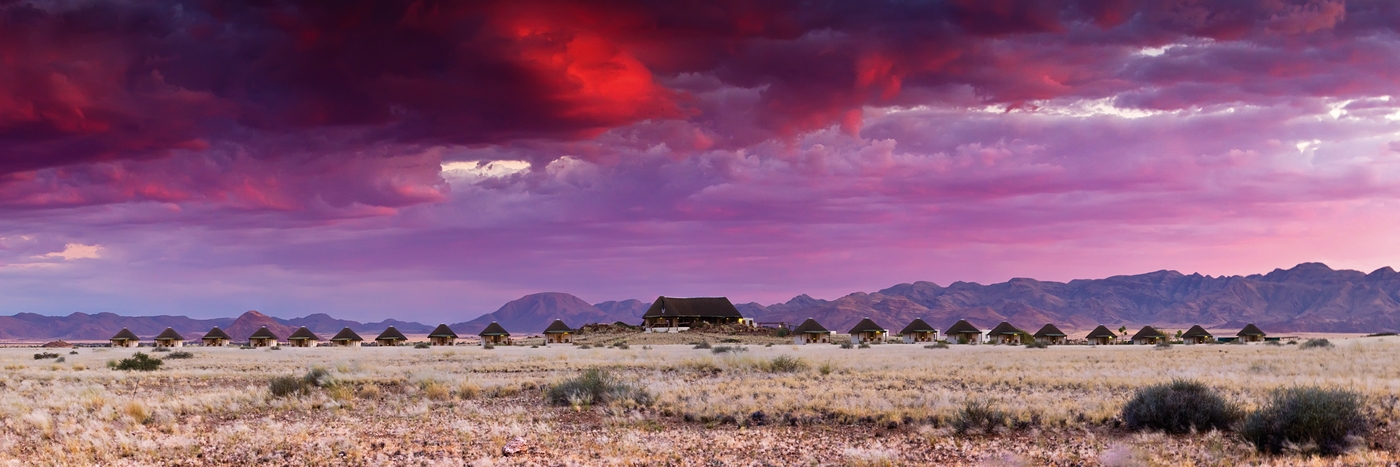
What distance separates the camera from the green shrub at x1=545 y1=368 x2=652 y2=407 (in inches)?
935

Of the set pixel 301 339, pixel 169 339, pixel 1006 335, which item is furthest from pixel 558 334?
pixel 169 339

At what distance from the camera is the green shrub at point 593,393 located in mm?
23750

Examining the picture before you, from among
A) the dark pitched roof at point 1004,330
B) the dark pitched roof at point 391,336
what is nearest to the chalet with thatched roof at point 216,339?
the dark pitched roof at point 391,336

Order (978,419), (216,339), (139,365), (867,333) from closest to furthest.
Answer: (978,419), (139,365), (867,333), (216,339)

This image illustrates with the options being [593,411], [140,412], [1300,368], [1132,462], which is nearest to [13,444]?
[140,412]

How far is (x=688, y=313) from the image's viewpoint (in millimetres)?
101625

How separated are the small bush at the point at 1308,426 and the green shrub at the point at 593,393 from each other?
42.7 ft

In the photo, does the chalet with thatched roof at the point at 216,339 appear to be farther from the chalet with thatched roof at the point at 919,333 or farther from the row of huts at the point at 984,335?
the chalet with thatched roof at the point at 919,333

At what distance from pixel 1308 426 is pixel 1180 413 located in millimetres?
2779

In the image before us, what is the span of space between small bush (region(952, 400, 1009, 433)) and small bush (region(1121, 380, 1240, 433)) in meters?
2.47

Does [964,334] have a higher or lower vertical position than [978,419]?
higher

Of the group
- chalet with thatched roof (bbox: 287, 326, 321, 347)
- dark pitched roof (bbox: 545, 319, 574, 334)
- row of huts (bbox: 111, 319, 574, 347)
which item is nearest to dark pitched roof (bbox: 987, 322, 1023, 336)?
dark pitched roof (bbox: 545, 319, 574, 334)

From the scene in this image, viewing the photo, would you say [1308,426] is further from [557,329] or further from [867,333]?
[867,333]

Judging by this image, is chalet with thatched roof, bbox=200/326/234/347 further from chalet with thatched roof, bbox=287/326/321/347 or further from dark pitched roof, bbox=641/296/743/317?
dark pitched roof, bbox=641/296/743/317
